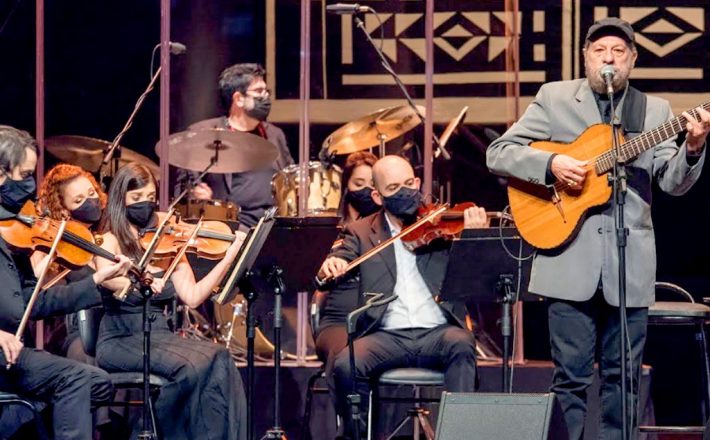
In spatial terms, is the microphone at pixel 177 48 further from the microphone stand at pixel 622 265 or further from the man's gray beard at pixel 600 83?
the microphone stand at pixel 622 265

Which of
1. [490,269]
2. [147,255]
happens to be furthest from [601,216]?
[147,255]

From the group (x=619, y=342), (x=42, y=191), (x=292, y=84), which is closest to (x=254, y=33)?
(x=292, y=84)

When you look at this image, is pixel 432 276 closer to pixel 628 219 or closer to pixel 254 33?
pixel 628 219

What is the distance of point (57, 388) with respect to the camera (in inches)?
206

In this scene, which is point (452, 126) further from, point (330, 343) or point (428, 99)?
point (330, 343)

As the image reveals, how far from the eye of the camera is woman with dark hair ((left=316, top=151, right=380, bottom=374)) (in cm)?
598

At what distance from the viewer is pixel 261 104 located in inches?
290

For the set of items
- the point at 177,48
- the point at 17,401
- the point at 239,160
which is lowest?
the point at 17,401

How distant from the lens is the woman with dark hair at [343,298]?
5.98 meters

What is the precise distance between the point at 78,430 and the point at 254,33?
3252 mm

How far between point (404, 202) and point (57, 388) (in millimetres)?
1872

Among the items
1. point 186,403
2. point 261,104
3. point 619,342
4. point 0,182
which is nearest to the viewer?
point 619,342

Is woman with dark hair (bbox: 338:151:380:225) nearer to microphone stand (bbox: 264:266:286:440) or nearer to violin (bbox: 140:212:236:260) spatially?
violin (bbox: 140:212:236:260)

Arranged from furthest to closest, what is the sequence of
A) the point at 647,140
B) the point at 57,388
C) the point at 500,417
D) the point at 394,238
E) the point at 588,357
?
the point at 394,238
the point at 57,388
the point at 588,357
the point at 647,140
the point at 500,417
